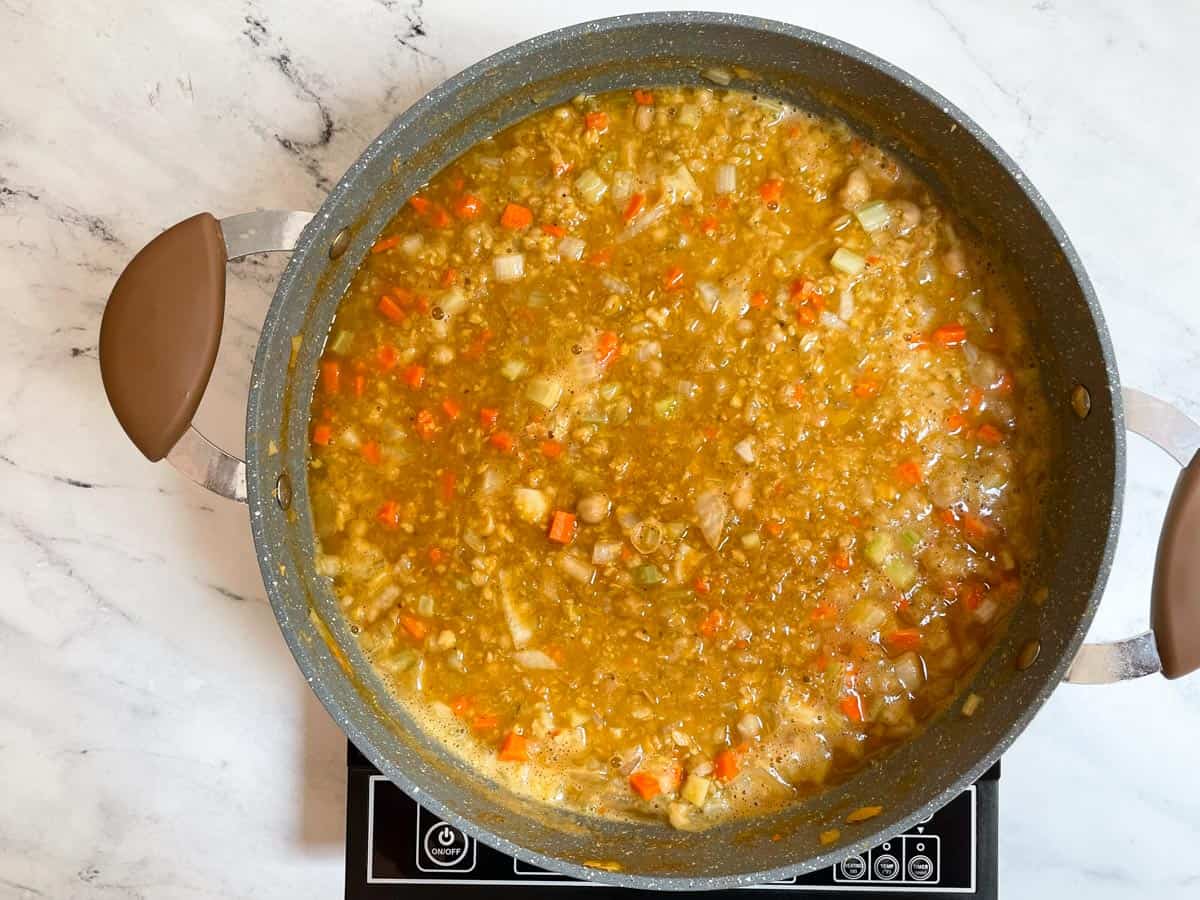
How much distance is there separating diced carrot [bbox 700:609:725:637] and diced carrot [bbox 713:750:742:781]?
0.24 m

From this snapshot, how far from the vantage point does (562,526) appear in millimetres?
1935

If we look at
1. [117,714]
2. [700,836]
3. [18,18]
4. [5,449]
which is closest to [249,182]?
[18,18]

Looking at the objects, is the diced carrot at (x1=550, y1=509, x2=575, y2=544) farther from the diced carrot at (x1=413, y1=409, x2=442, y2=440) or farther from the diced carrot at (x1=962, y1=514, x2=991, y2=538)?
→ the diced carrot at (x1=962, y1=514, x2=991, y2=538)

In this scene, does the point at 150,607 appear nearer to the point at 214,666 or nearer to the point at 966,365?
the point at 214,666

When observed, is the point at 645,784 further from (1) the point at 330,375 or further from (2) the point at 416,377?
(1) the point at 330,375

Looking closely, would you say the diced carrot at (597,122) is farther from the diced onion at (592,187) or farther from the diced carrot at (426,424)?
the diced carrot at (426,424)

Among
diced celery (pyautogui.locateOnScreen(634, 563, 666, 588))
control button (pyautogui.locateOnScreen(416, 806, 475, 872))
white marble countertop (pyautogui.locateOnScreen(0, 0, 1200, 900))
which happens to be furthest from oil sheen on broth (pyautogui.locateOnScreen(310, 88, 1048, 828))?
white marble countertop (pyautogui.locateOnScreen(0, 0, 1200, 900))

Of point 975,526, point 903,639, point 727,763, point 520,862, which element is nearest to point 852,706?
point 903,639

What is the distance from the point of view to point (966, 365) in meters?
2.00

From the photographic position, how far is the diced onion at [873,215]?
1.97 metres

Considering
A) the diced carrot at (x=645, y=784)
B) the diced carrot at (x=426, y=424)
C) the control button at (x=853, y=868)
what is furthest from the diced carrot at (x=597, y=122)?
the control button at (x=853, y=868)

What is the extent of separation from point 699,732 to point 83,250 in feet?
5.27

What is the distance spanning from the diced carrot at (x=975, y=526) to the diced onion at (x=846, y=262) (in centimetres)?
53

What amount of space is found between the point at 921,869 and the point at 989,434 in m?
0.86
